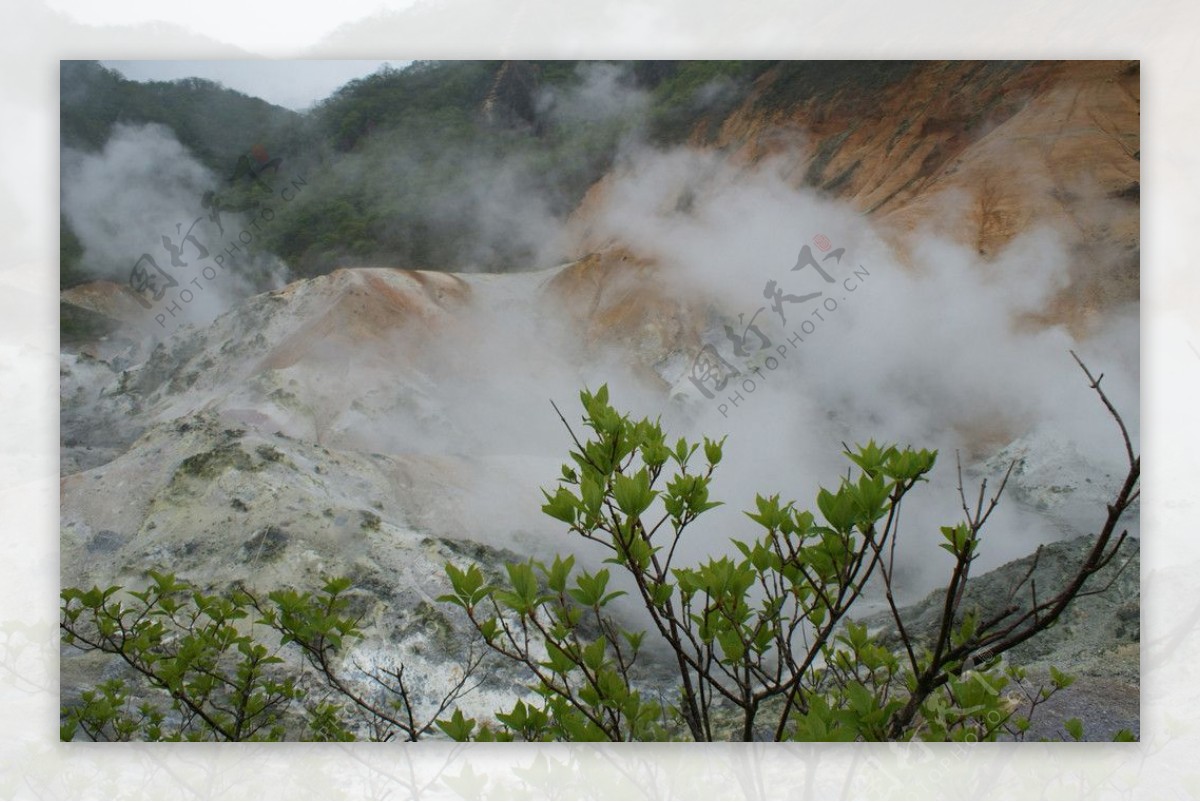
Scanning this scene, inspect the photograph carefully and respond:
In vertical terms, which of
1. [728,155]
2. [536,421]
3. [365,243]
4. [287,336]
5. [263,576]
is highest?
[728,155]

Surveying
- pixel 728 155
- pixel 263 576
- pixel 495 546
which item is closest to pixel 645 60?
pixel 728 155

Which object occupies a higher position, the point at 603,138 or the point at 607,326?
the point at 603,138

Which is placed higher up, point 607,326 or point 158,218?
point 158,218

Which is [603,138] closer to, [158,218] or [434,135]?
[434,135]

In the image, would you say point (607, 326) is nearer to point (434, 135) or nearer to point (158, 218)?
point (434, 135)

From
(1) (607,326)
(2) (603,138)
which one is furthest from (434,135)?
(1) (607,326)

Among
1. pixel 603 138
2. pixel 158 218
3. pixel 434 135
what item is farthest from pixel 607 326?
pixel 158 218

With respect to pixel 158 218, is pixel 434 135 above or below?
above

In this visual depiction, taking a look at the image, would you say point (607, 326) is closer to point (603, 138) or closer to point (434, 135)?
point (603, 138)

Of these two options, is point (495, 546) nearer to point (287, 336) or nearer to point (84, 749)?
point (287, 336)

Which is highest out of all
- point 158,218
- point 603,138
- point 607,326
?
point 603,138

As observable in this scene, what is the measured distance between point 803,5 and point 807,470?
1.09 m

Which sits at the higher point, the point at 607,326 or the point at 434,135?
the point at 434,135

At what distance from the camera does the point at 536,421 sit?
7.72 feet
